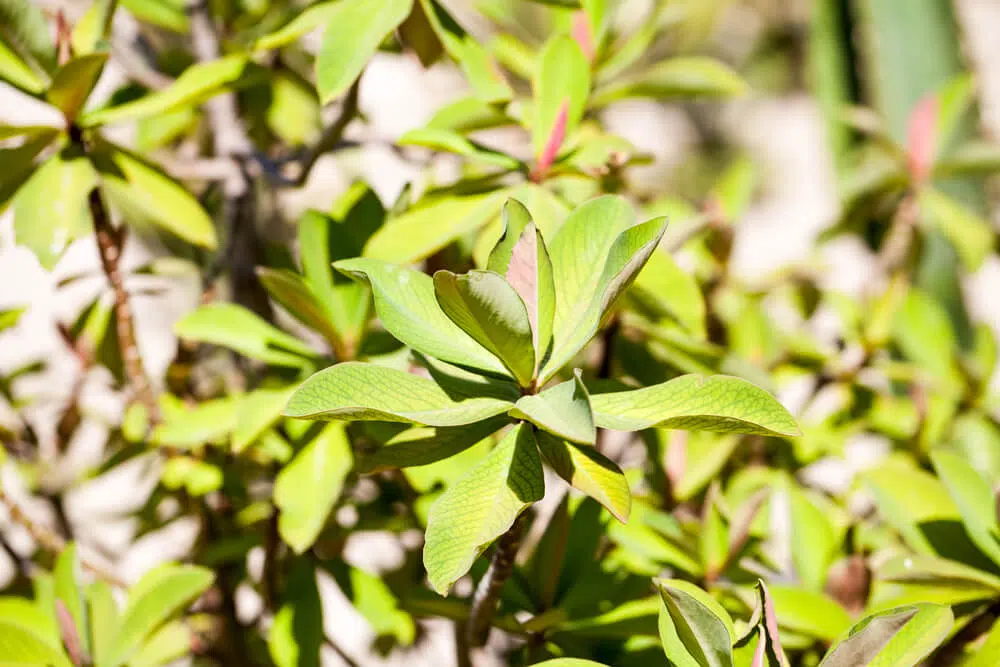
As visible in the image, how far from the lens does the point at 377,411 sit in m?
0.42

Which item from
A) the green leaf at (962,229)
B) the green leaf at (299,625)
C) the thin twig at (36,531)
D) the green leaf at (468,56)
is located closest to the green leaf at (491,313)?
the green leaf at (468,56)

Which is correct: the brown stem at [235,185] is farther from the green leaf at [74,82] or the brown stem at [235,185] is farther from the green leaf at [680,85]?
the green leaf at [680,85]

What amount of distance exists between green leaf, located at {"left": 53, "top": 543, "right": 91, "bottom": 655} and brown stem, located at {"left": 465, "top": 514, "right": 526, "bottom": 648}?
290 mm

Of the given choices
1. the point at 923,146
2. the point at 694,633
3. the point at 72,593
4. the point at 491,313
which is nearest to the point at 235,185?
the point at 72,593

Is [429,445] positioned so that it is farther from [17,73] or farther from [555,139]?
[17,73]

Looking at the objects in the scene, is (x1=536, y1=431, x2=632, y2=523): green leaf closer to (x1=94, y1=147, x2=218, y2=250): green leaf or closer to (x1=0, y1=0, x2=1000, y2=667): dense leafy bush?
(x1=0, y1=0, x2=1000, y2=667): dense leafy bush

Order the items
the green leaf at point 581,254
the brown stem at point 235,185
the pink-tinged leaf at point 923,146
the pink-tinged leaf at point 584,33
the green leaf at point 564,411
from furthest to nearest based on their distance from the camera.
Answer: the pink-tinged leaf at point 923,146, the brown stem at point 235,185, the pink-tinged leaf at point 584,33, the green leaf at point 581,254, the green leaf at point 564,411

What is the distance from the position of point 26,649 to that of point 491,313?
1.49 feet

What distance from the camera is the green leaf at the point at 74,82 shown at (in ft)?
1.84

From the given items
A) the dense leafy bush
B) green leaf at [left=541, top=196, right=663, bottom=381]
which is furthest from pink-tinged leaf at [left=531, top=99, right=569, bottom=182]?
green leaf at [left=541, top=196, right=663, bottom=381]

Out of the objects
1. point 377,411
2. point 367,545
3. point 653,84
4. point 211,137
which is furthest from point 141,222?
point 377,411

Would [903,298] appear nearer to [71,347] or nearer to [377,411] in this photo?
[377,411]

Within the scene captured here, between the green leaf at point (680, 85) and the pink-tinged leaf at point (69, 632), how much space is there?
1.96 feet

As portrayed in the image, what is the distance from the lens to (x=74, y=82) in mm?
581
